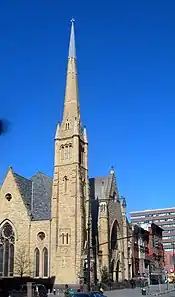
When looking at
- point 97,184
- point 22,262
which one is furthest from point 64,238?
point 97,184

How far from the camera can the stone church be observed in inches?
2470

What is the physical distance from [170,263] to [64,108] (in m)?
106

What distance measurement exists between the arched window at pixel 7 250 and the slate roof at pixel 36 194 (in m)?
4.76

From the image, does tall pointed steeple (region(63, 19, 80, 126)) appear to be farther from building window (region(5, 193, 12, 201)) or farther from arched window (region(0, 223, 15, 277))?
arched window (region(0, 223, 15, 277))

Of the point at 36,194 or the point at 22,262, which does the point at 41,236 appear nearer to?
the point at 22,262

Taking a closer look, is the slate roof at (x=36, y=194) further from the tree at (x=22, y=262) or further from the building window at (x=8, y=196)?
the tree at (x=22, y=262)

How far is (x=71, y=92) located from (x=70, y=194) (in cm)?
1944

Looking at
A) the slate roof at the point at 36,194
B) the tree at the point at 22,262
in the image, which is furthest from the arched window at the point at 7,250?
the slate roof at the point at 36,194

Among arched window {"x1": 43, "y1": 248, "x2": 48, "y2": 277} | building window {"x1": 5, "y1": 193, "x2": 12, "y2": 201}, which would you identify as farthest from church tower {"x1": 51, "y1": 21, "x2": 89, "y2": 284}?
building window {"x1": 5, "y1": 193, "x2": 12, "y2": 201}

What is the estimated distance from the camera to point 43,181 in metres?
77.4

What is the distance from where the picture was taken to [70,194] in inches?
2586

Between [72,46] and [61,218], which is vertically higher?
[72,46]

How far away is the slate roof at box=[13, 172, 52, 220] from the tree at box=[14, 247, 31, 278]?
17.7 ft

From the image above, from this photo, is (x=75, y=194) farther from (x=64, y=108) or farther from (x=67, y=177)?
(x=64, y=108)
